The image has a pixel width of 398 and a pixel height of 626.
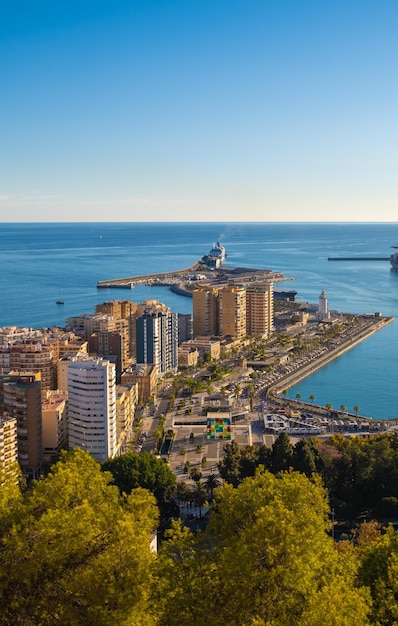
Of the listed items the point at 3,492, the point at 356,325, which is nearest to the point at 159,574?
the point at 3,492

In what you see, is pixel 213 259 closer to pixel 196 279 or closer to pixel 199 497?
pixel 196 279

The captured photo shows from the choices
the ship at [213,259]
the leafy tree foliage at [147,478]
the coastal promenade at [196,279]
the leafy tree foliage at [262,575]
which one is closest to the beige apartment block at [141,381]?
the leafy tree foliage at [147,478]

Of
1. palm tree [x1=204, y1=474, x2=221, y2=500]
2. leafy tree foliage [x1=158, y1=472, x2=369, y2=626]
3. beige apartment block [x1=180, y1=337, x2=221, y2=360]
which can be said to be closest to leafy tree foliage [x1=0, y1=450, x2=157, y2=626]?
leafy tree foliage [x1=158, y1=472, x2=369, y2=626]

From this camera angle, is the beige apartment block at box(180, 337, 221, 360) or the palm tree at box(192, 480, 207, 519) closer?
the palm tree at box(192, 480, 207, 519)

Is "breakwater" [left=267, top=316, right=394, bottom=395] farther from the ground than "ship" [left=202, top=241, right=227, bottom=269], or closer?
closer

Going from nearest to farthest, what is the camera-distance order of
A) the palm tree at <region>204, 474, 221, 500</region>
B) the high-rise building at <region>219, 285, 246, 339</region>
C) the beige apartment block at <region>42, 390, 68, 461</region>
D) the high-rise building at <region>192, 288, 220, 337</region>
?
the palm tree at <region>204, 474, 221, 500</region> → the beige apartment block at <region>42, 390, 68, 461</region> → the high-rise building at <region>219, 285, 246, 339</region> → the high-rise building at <region>192, 288, 220, 337</region>

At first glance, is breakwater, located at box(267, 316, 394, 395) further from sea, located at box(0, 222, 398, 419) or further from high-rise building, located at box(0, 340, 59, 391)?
high-rise building, located at box(0, 340, 59, 391)
